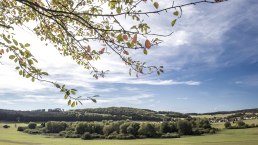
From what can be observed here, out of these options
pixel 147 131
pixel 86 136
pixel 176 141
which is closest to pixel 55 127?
pixel 86 136

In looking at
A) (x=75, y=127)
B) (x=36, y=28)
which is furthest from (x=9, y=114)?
(x=36, y=28)

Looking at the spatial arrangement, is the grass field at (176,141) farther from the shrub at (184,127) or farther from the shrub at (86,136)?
the shrub at (184,127)

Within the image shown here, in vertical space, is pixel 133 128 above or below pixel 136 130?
above

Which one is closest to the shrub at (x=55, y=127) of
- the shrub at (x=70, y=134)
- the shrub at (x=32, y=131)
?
the shrub at (x=32, y=131)

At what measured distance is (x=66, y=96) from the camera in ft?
22.3

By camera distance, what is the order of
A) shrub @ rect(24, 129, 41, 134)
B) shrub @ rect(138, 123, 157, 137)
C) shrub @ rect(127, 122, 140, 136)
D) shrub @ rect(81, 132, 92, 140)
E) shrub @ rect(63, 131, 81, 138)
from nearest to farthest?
shrub @ rect(81, 132, 92, 140)
shrub @ rect(138, 123, 157, 137)
shrub @ rect(127, 122, 140, 136)
shrub @ rect(63, 131, 81, 138)
shrub @ rect(24, 129, 41, 134)

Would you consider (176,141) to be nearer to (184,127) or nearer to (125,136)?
(125,136)

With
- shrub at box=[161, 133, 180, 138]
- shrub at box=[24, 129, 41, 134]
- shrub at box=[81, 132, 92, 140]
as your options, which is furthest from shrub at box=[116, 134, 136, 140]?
shrub at box=[24, 129, 41, 134]

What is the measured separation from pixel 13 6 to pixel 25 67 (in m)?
4.23

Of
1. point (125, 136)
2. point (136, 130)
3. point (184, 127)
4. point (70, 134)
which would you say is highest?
point (184, 127)

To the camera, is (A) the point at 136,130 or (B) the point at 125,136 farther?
(A) the point at 136,130

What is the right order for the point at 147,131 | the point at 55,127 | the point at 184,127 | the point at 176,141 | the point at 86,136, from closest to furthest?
the point at 176,141 < the point at 86,136 < the point at 147,131 < the point at 184,127 < the point at 55,127

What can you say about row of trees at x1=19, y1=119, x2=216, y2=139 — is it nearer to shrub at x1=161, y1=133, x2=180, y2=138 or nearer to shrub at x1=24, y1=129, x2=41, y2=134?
shrub at x1=161, y1=133, x2=180, y2=138

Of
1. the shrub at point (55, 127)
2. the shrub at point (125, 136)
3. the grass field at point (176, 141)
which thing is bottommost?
the grass field at point (176, 141)
